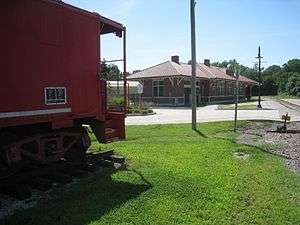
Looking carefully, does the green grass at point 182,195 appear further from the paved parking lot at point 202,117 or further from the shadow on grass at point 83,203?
the paved parking lot at point 202,117

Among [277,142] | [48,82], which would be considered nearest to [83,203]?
[48,82]

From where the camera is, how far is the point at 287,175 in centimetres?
1029

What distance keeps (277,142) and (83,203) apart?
1114cm

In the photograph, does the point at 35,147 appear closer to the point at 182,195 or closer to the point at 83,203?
the point at 83,203

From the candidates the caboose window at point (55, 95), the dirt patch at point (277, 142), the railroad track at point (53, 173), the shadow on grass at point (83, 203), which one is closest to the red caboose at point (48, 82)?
the caboose window at point (55, 95)

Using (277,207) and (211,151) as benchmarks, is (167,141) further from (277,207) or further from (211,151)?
(277,207)

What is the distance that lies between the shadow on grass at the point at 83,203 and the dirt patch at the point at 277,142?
512 centimetres

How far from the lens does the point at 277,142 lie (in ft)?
55.7

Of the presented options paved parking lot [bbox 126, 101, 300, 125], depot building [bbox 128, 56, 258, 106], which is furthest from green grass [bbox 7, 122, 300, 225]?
depot building [bbox 128, 56, 258, 106]

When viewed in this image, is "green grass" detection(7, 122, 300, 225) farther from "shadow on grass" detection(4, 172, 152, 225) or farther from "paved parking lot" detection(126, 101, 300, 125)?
"paved parking lot" detection(126, 101, 300, 125)

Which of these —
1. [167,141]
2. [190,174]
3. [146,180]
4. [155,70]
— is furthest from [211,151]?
[155,70]

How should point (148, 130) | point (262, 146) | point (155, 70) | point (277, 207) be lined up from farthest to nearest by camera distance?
1. point (155, 70)
2. point (148, 130)
3. point (262, 146)
4. point (277, 207)

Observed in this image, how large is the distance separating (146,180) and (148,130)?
11.8 metres

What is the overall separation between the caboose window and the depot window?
142 feet
